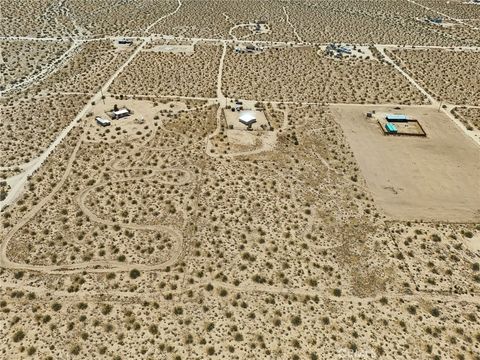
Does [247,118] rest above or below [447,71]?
below

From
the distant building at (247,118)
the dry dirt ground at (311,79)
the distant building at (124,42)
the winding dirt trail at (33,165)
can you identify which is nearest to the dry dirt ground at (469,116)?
the dry dirt ground at (311,79)

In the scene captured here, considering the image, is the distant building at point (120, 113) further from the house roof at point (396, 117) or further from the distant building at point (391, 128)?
the house roof at point (396, 117)

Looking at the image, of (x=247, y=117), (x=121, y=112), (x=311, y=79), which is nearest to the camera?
(x=247, y=117)

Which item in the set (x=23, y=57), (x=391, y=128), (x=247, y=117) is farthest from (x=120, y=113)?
(x=391, y=128)

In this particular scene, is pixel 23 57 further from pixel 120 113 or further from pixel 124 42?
pixel 120 113

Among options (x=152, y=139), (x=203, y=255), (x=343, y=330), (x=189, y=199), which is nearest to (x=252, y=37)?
(x=152, y=139)

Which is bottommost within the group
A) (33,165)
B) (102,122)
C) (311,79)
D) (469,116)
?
(33,165)
